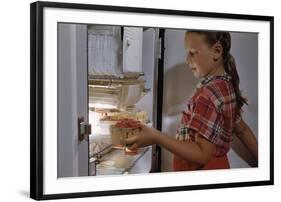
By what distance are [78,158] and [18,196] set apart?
0.69 ft

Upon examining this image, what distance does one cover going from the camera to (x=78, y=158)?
6.70 ft

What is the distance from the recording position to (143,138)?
7.05 ft

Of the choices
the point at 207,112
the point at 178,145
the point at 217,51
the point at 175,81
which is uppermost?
the point at 217,51

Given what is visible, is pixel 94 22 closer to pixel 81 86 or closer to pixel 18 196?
pixel 81 86

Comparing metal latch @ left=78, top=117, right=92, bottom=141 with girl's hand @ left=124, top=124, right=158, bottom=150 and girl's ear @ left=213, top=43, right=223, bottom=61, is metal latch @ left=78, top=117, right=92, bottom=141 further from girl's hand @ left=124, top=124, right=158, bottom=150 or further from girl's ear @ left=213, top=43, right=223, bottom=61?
girl's ear @ left=213, top=43, right=223, bottom=61

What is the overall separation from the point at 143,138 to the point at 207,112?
9.5 inches

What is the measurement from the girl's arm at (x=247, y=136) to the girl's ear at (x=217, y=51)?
0.79ft

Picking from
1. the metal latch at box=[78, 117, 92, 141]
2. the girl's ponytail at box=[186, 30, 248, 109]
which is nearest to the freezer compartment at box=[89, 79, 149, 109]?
the metal latch at box=[78, 117, 92, 141]

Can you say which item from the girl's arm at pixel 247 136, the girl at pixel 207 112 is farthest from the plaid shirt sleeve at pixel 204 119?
the girl's arm at pixel 247 136

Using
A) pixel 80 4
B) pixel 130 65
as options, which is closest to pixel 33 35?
pixel 80 4

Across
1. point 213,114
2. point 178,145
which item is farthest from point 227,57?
point 178,145

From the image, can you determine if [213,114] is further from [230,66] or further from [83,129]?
[83,129]

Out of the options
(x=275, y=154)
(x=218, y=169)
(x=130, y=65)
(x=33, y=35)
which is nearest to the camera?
(x=33, y=35)

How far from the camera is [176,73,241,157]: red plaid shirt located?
2215 mm
